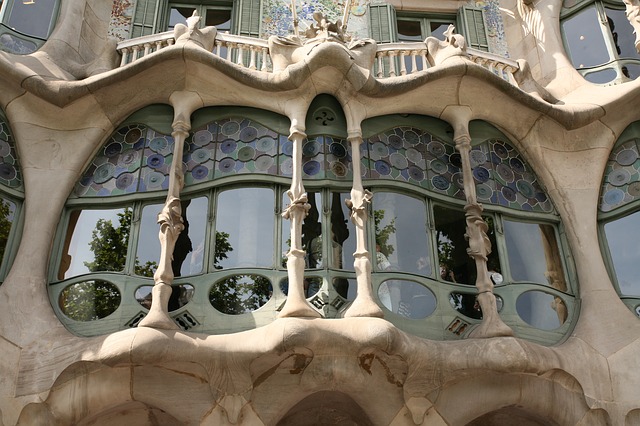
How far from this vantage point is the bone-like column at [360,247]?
7.61 m

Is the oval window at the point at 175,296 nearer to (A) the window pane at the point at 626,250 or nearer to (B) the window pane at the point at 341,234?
(B) the window pane at the point at 341,234

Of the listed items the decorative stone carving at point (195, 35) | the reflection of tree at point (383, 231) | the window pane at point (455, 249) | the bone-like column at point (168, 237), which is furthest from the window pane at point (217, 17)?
the window pane at point (455, 249)

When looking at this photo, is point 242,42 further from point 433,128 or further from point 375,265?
point 375,265

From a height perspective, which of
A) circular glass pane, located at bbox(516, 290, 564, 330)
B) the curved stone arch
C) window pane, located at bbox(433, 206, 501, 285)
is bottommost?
the curved stone arch

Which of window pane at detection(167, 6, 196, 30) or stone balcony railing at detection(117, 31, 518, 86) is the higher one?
window pane at detection(167, 6, 196, 30)

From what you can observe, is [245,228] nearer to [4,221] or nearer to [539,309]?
[4,221]

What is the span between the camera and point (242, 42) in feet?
31.8

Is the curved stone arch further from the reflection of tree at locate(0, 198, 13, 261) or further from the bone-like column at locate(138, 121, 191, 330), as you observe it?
the reflection of tree at locate(0, 198, 13, 261)

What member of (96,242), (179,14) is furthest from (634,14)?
(96,242)

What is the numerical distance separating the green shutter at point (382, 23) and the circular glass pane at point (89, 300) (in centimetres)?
580

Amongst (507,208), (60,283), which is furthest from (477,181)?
(60,283)

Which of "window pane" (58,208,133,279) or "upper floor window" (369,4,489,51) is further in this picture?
"upper floor window" (369,4,489,51)

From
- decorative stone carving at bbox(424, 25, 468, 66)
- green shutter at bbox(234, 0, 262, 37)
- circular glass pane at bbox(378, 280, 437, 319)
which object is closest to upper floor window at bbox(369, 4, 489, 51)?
decorative stone carving at bbox(424, 25, 468, 66)

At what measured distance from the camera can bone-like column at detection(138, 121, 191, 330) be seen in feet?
25.0
